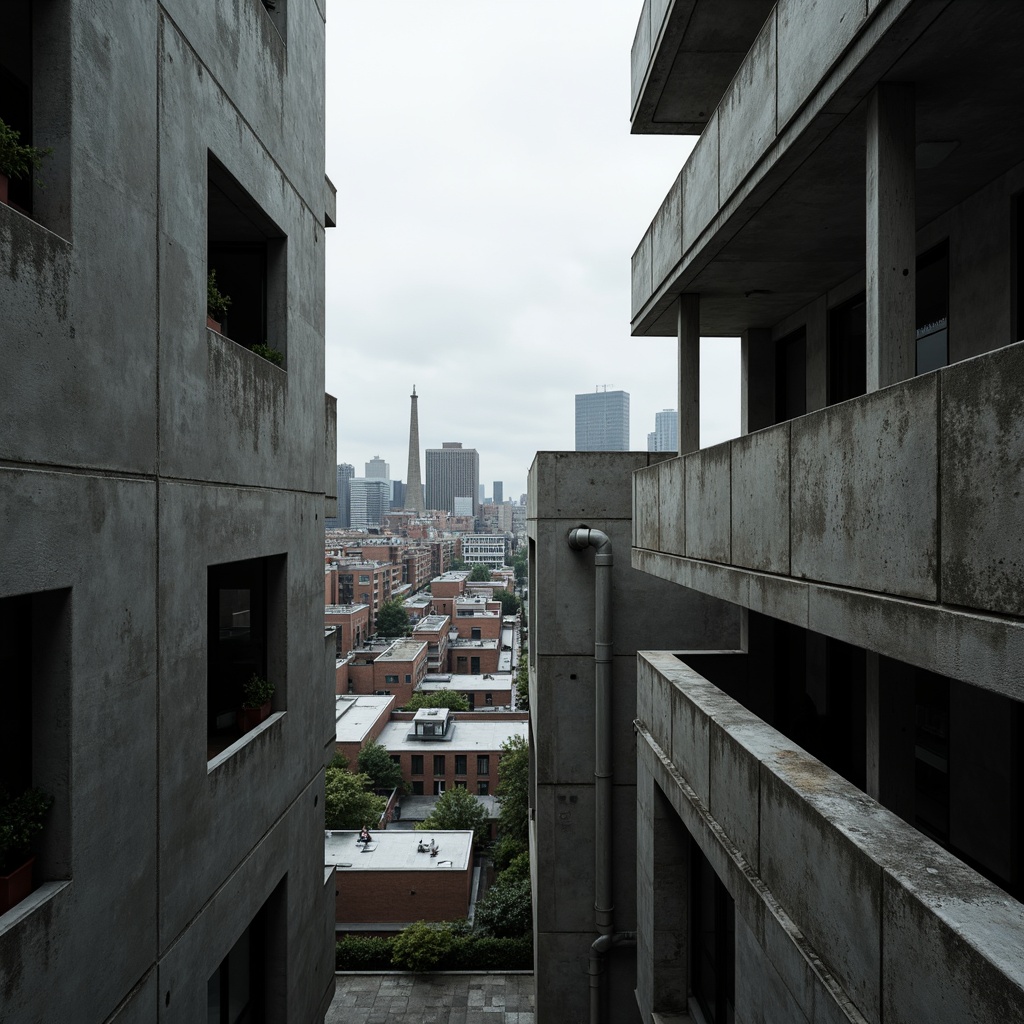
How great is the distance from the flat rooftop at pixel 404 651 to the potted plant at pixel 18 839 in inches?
3005

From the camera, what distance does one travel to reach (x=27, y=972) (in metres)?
4.24

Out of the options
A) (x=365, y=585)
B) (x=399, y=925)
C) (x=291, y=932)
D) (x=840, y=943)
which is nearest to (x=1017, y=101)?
(x=840, y=943)

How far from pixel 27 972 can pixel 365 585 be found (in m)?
120

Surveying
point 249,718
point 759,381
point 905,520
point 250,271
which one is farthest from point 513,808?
point 905,520

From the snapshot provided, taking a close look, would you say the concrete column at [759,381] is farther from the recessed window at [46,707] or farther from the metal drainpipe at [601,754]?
the recessed window at [46,707]

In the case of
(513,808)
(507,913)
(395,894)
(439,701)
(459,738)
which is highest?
(507,913)

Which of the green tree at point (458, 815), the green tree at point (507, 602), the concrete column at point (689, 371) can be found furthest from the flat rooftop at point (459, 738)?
the green tree at point (507, 602)

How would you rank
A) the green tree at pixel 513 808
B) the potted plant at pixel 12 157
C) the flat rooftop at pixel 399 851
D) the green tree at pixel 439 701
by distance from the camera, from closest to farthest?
the potted plant at pixel 12 157, the flat rooftop at pixel 399 851, the green tree at pixel 513 808, the green tree at pixel 439 701

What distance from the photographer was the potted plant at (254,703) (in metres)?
8.48

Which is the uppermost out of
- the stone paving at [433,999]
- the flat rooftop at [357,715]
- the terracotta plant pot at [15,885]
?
the terracotta plant pot at [15,885]

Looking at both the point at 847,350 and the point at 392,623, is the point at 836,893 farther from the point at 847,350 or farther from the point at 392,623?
the point at 392,623

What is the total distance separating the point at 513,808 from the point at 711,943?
37.1 meters

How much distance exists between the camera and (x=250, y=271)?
9234mm

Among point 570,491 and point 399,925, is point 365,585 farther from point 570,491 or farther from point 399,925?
point 570,491
